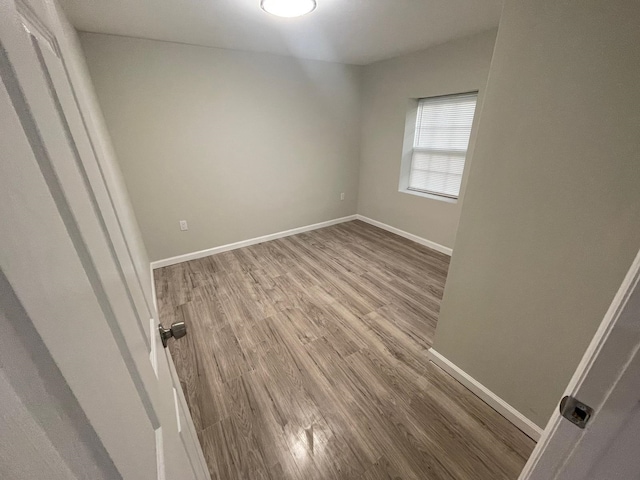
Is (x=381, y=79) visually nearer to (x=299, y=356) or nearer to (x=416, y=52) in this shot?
(x=416, y=52)

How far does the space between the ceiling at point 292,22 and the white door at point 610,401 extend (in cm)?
203

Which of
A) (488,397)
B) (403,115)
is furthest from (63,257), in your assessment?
(403,115)

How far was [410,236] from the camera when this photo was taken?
346 cm

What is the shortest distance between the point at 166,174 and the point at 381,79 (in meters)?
2.84

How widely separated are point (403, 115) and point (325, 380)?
120 inches

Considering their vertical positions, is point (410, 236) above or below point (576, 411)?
below

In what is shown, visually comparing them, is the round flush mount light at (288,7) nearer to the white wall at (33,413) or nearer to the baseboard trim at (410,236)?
the white wall at (33,413)

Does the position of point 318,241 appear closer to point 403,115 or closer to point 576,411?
point 403,115

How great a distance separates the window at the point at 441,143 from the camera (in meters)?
2.71

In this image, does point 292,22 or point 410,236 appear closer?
point 292,22

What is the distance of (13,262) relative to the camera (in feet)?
0.56

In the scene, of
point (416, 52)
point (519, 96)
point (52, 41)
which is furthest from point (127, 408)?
point (416, 52)

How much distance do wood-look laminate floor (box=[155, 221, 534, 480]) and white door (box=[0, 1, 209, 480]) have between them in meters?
1.03

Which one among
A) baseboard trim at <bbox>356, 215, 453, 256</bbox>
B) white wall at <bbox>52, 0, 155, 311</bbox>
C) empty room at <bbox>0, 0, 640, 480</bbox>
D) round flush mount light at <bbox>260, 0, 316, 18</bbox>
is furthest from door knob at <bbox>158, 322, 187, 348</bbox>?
baseboard trim at <bbox>356, 215, 453, 256</bbox>
